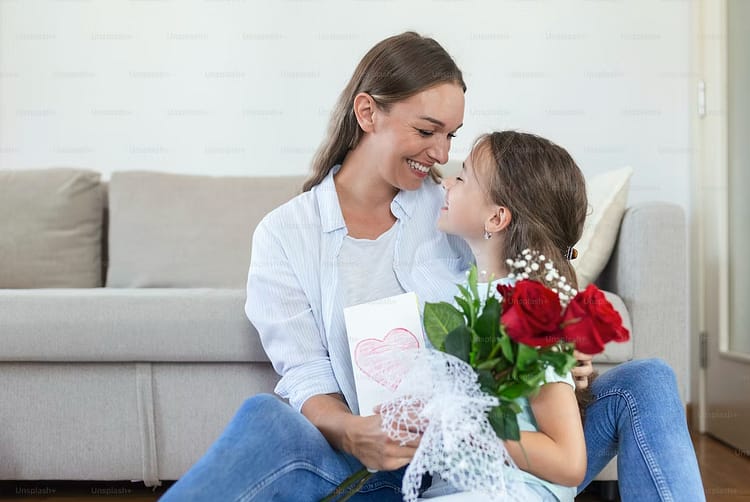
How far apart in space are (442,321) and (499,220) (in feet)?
1.01

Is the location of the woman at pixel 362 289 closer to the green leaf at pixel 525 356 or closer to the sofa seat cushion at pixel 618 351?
the green leaf at pixel 525 356

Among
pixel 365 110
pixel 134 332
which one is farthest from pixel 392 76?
pixel 134 332

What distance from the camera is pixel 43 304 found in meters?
1.97

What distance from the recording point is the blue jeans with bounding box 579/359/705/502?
1.15 m

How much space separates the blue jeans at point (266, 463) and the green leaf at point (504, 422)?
309mm

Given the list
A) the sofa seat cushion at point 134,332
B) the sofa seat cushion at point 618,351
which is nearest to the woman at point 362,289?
the sofa seat cushion at point 134,332

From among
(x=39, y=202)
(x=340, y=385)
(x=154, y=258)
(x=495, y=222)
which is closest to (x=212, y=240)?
(x=154, y=258)

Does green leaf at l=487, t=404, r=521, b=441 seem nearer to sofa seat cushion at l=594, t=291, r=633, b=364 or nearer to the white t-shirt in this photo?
the white t-shirt

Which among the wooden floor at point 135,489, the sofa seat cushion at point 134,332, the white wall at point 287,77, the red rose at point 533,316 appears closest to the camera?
the red rose at point 533,316

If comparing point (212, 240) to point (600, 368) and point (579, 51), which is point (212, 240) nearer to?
point (600, 368)

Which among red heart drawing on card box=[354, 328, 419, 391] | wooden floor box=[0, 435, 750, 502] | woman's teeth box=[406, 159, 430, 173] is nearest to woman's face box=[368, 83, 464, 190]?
woman's teeth box=[406, 159, 430, 173]

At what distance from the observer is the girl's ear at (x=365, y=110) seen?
160 centimetres

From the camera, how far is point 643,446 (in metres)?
1.19

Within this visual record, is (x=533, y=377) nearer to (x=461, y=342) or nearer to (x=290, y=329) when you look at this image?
(x=461, y=342)
